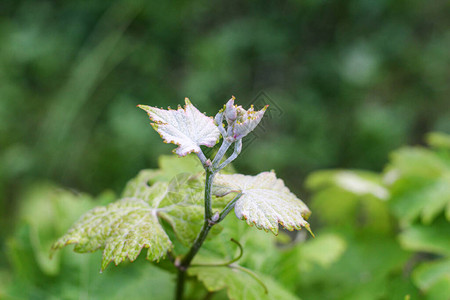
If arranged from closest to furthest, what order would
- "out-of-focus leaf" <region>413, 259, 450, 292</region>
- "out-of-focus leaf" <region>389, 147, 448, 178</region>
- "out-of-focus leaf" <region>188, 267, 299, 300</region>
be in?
"out-of-focus leaf" <region>188, 267, 299, 300</region>
"out-of-focus leaf" <region>413, 259, 450, 292</region>
"out-of-focus leaf" <region>389, 147, 448, 178</region>

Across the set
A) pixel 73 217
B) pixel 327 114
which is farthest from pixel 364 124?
pixel 73 217

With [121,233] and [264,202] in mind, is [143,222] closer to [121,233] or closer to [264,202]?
[121,233]

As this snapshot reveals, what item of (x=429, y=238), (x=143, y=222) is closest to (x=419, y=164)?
(x=429, y=238)

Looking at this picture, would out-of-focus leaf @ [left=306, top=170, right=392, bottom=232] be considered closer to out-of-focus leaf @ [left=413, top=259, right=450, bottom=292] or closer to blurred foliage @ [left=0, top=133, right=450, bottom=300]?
blurred foliage @ [left=0, top=133, right=450, bottom=300]

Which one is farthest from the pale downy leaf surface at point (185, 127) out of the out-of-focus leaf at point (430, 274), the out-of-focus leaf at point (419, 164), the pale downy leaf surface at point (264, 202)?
the out-of-focus leaf at point (419, 164)

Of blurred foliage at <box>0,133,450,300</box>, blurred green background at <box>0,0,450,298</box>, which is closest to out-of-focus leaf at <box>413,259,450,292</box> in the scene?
blurred foliage at <box>0,133,450,300</box>
